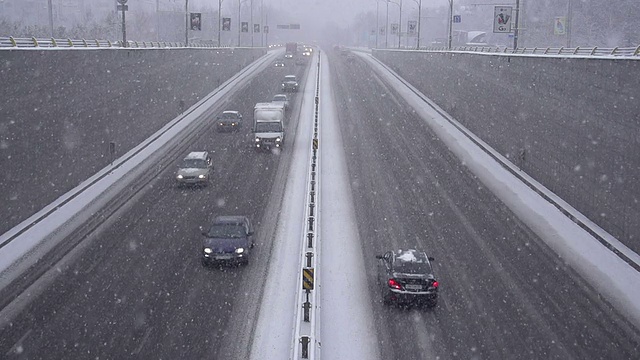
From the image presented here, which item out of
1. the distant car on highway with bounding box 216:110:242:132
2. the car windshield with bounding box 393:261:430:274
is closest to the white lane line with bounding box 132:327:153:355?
the car windshield with bounding box 393:261:430:274

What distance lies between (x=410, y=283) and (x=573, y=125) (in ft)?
47.0

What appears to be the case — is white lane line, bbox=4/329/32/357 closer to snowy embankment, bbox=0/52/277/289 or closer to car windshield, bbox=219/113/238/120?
snowy embankment, bbox=0/52/277/289

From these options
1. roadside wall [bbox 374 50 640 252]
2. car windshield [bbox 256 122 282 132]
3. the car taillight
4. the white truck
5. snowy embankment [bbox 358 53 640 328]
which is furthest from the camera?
car windshield [bbox 256 122 282 132]

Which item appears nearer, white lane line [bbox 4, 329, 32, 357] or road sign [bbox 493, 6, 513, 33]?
white lane line [bbox 4, 329, 32, 357]

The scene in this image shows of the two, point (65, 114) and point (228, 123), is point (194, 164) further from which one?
point (228, 123)

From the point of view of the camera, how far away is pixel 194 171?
31.5 metres

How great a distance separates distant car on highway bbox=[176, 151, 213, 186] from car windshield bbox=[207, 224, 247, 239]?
32.4 feet

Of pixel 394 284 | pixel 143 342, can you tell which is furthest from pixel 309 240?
pixel 143 342

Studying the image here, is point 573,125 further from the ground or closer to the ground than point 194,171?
further from the ground

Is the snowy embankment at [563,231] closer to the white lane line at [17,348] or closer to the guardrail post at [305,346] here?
the guardrail post at [305,346]

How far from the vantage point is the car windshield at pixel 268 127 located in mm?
41203

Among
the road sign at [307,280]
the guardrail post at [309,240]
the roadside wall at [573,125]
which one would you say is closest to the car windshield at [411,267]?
the road sign at [307,280]

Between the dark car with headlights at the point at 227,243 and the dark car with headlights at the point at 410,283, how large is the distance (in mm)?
5108

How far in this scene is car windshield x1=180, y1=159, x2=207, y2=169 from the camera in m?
32.0
